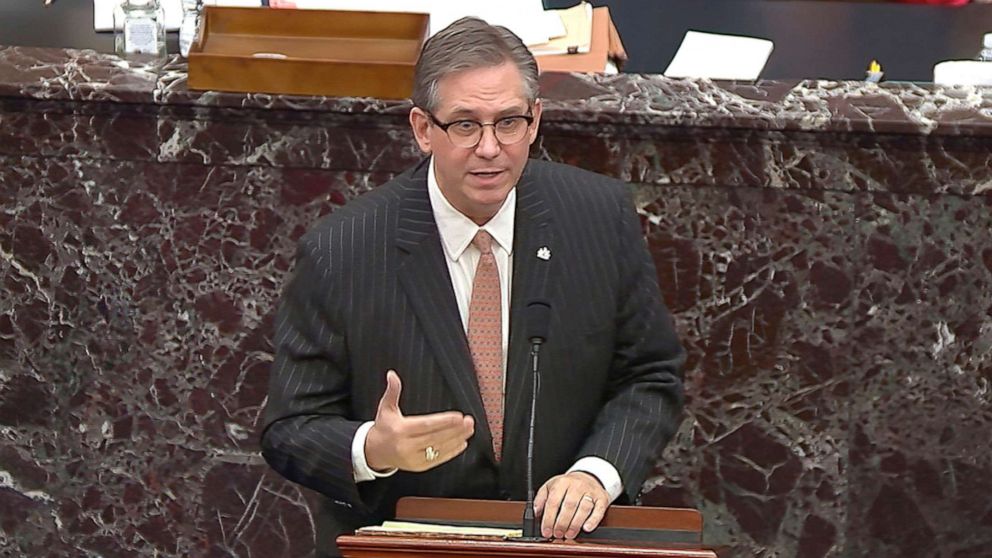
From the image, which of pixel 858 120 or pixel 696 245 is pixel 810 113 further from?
pixel 696 245

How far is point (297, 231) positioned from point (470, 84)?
3.30ft

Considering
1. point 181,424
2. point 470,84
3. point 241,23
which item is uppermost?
point 470,84

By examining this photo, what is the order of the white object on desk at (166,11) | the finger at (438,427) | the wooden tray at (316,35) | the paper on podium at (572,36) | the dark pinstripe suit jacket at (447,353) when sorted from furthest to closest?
the white object on desk at (166,11)
the paper on podium at (572,36)
the wooden tray at (316,35)
the dark pinstripe suit jacket at (447,353)
the finger at (438,427)

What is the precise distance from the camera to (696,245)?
11.0ft

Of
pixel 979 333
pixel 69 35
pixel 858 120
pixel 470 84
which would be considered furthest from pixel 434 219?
pixel 69 35

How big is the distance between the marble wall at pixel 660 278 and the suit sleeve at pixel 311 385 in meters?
0.79

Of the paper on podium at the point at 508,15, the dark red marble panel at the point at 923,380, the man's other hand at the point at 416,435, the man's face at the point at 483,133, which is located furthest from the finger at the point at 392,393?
the paper on podium at the point at 508,15

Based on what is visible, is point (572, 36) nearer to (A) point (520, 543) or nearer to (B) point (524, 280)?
(B) point (524, 280)

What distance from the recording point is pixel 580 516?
7.60 feet

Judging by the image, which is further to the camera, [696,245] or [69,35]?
[69,35]

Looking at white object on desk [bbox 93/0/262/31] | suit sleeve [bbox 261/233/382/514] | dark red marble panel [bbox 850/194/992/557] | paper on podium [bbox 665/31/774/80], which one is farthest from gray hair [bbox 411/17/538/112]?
white object on desk [bbox 93/0/262/31]

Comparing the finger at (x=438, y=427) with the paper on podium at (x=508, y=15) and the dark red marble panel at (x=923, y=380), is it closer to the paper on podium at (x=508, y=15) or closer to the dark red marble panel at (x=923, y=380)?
the dark red marble panel at (x=923, y=380)

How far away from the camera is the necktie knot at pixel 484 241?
8.68 feet

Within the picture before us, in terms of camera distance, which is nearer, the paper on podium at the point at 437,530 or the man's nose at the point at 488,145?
the paper on podium at the point at 437,530
